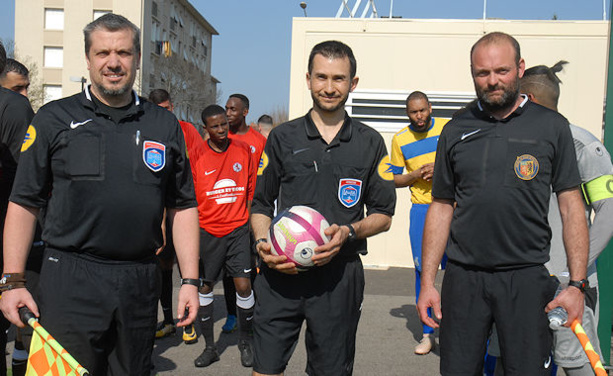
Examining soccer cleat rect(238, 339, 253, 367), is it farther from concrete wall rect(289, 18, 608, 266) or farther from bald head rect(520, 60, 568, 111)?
concrete wall rect(289, 18, 608, 266)

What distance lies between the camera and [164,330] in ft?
21.8

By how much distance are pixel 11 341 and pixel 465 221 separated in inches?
201

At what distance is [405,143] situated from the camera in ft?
21.9

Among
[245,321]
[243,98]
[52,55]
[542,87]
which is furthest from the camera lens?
[52,55]

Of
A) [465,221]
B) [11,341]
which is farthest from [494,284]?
[11,341]

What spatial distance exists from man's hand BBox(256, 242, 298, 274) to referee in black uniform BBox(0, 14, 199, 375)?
632 millimetres

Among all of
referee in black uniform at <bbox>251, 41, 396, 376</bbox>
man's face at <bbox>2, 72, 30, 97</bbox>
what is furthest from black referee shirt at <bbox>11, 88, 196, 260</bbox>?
man's face at <bbox>2, 72, 30, 97</bbox>

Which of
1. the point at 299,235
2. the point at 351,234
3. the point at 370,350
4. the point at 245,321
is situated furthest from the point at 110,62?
the point at 370,350

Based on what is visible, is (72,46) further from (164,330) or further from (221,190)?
(221,190)

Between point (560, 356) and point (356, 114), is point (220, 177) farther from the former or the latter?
point (356, 114)

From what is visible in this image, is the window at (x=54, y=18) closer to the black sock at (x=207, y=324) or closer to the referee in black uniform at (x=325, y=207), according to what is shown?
the black sock at (x=207, y=324)

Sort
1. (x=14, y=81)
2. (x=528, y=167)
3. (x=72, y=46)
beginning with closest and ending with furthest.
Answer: (x=528, y=167)
(x=14, y=81)
(x=72, y=46)

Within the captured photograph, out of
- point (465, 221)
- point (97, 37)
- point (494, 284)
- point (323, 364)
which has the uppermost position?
point (97, 37)

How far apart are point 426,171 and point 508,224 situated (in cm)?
296
